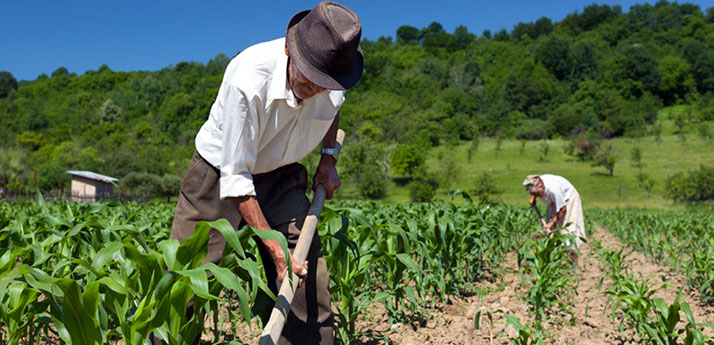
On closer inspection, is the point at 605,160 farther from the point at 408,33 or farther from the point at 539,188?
the point at 408,33

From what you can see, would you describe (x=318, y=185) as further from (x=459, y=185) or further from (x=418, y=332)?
(x=459, y=185)

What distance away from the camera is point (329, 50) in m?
2.16

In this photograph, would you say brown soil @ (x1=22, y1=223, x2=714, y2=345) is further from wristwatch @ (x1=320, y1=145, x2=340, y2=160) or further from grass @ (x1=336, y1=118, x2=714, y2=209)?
grass @ (x1=336, y1=118, x2=714, y2=209)

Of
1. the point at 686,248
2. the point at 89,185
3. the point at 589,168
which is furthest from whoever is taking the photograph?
the point at 589,168

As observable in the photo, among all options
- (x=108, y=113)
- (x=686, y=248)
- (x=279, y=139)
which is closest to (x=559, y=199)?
(x=686, y=248)

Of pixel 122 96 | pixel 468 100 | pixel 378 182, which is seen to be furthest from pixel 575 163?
pixel 122 96

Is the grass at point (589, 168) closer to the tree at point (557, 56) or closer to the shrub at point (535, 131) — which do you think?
the shrub at point (535, 131)

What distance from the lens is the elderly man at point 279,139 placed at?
217 centimetres

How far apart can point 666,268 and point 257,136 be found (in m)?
7.63

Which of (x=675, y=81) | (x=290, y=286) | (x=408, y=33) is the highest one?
(x=408, y=33)

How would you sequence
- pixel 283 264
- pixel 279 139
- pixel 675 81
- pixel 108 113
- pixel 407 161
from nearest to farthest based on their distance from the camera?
pixel 283 264 → pixel 279 139 → pixel 407 161 → pixel 108 113 → pixel 675 81

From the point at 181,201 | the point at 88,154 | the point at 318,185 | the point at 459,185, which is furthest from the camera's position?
the point at 88,154

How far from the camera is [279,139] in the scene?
8.04ft

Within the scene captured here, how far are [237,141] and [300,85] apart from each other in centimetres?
38
